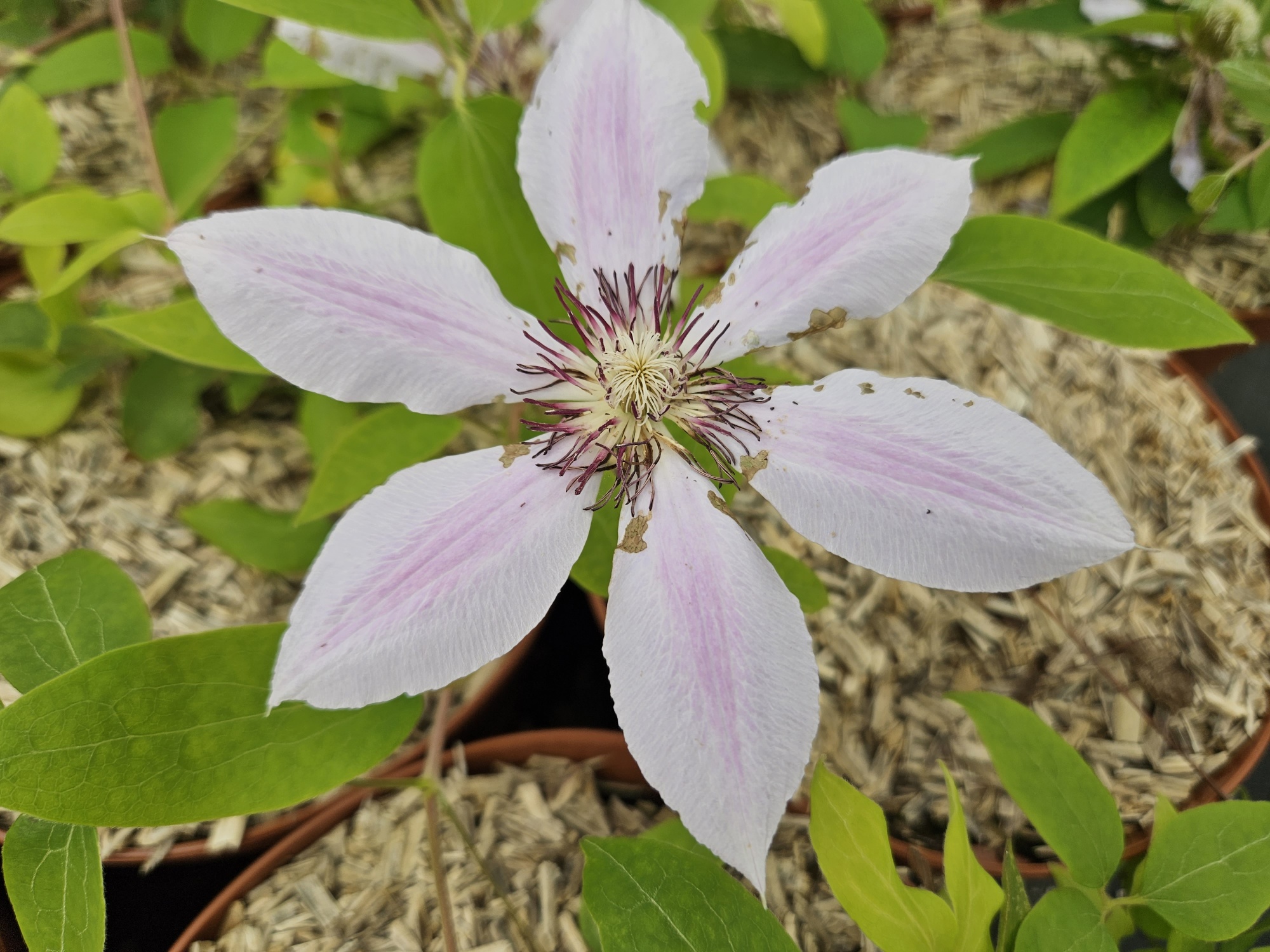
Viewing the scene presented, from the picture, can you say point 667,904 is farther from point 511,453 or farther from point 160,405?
point 160,405

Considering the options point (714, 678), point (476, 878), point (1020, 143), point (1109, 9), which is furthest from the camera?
point (1020, 143)

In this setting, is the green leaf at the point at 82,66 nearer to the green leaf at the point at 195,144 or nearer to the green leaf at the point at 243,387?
the green leaf at the point at 195,144

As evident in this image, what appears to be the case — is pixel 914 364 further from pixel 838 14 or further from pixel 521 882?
pixel 521 882

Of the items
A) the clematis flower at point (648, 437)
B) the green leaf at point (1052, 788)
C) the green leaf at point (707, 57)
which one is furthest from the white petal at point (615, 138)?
the green leaf at point (1052, 788)

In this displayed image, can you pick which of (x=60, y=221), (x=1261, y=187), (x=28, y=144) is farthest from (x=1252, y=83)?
(x=28, y=144)

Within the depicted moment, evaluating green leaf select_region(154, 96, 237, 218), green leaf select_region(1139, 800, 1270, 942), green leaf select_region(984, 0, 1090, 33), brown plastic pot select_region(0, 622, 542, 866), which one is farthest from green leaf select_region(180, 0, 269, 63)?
green leaf select_region(1139, 800, 1270, 942)

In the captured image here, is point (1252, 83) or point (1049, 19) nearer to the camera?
point (1252, 83)

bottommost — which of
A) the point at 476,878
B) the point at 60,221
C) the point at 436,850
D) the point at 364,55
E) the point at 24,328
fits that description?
the point at 476,878
